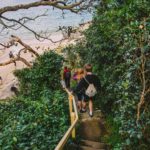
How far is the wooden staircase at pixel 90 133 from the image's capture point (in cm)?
942

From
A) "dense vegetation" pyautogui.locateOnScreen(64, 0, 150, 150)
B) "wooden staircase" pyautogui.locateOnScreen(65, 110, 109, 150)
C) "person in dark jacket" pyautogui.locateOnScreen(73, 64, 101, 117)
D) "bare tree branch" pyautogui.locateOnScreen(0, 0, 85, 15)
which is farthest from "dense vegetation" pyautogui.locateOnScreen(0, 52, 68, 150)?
"bare tree branch" pyautogui.locateOnScreen(0, 0, 85, 15)

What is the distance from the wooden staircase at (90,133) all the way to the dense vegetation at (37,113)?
1.38ft

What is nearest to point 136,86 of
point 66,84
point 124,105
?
point 124,105

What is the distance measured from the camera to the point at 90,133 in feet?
34.0

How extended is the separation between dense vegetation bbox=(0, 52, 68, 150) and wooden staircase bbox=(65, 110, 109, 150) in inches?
16.6

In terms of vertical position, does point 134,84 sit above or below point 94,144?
above

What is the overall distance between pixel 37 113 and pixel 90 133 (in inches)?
52.7

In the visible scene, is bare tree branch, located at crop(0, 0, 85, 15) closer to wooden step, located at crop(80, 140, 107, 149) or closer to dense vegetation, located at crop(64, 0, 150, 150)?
dense vegetation, located at crop(64, 0, 150, 150)

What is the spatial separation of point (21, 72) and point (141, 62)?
10123 millimetres

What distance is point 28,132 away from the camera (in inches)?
360

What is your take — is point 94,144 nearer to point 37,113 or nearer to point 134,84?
point 37,113

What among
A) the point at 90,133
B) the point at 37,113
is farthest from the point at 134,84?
the point at 37,113

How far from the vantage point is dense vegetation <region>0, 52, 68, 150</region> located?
8859 millimetres

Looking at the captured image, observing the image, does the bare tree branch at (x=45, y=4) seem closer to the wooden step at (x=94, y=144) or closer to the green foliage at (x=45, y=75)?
the green foliage at (x=45, y=75)
